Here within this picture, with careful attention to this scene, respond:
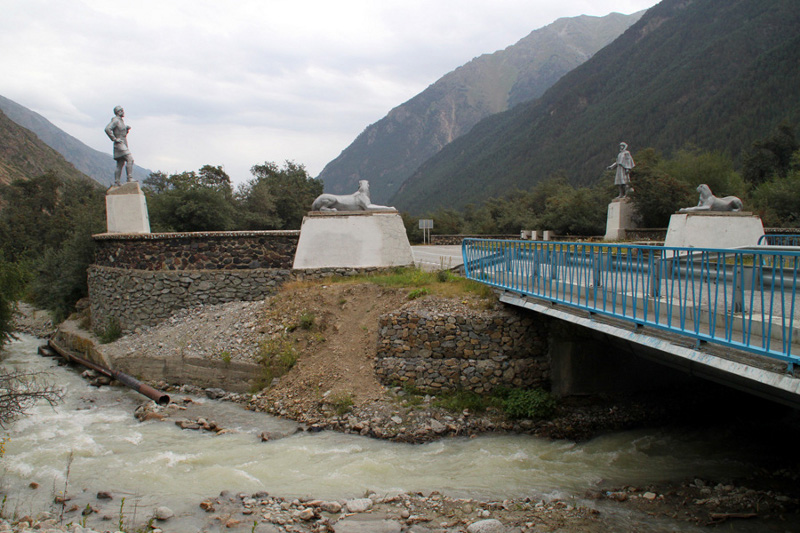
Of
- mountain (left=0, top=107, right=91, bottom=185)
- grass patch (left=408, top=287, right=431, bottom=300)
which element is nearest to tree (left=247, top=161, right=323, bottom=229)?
grass patch (left=408, top=287, right=431, bottom=300)

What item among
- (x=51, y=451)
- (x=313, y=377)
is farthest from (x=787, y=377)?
(x=51, y=451)

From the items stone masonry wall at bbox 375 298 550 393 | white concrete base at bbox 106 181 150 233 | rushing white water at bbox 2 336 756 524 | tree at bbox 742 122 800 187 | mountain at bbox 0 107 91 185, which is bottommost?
rushing white water at bbox 2 336 756 524

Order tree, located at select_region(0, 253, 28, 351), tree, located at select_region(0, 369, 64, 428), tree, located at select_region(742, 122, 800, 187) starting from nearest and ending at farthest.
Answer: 1. tree, located at select_region(0, 369, 64, 428)
2. tree, located at select_region(0, 253, 28, 351)
3. tree, located at select_region(742, 122, 800, 187)

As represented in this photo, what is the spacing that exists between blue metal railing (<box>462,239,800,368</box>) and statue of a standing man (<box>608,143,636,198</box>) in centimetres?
1462

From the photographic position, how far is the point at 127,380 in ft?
39.8

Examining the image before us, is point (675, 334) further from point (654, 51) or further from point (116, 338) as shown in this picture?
point (654, 51)

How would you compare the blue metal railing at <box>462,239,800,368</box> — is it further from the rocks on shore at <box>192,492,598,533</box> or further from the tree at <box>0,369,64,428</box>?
the tree at <box>0,369,64,428</box>

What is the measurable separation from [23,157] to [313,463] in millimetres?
81364

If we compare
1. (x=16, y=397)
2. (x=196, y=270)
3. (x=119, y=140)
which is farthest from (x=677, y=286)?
(x=119, y=140)

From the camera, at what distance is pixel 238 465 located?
8055mm

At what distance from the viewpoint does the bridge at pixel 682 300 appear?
5.05 meters

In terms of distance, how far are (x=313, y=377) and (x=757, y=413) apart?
809 cm

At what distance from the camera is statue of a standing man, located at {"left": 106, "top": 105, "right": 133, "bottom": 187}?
15.8 meters

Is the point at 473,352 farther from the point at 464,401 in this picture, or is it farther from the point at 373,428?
the point at 373,428
